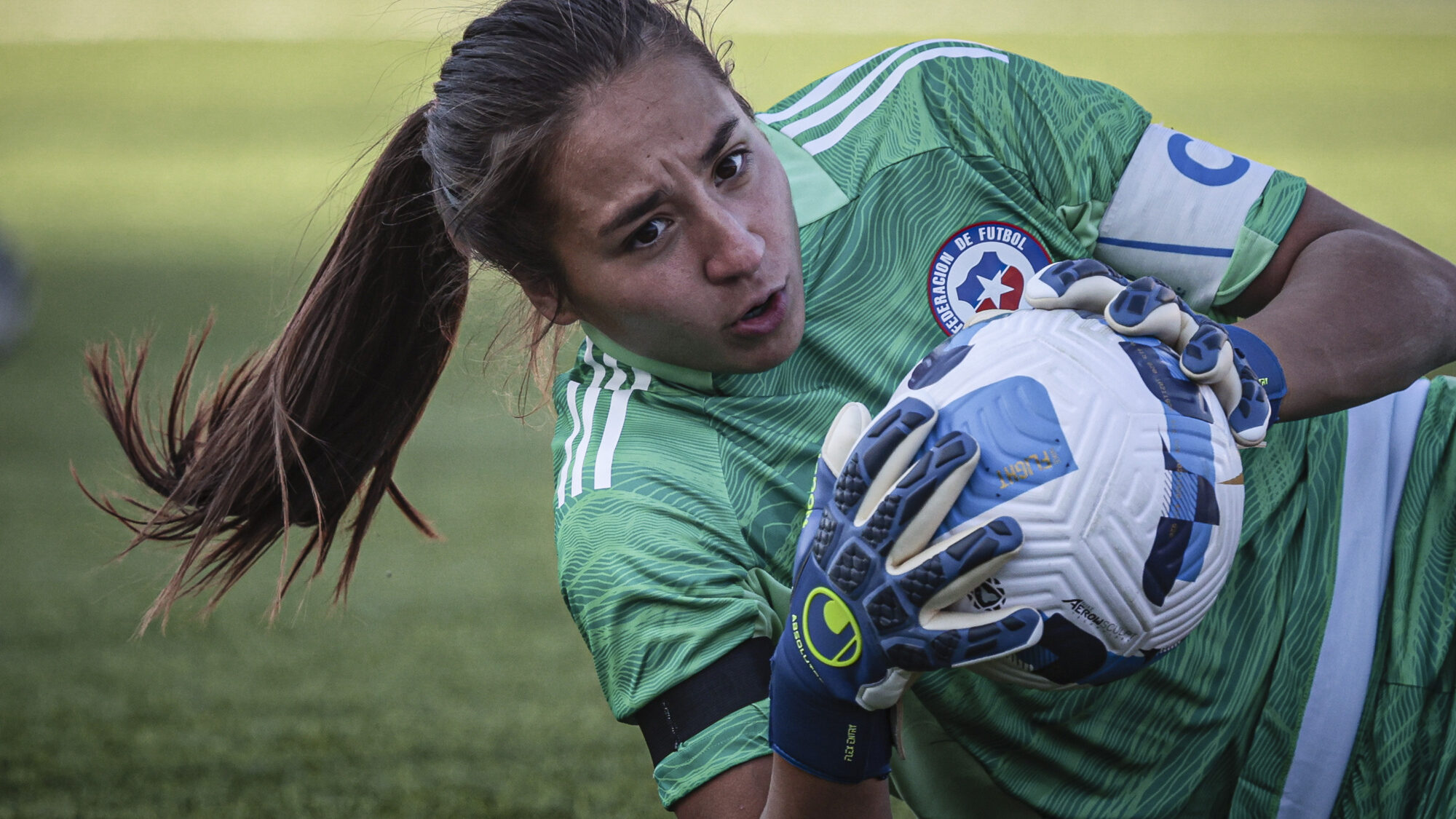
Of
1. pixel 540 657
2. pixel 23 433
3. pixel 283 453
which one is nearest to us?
pixel 283 453

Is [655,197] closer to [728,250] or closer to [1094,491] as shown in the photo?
[728,250]

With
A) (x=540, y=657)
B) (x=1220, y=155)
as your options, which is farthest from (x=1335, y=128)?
(x=1220, y=155)

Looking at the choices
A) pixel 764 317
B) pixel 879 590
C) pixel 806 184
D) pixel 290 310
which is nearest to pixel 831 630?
pixel 879 590

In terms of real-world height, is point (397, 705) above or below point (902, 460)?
below

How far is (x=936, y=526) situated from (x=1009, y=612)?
0.09 metres

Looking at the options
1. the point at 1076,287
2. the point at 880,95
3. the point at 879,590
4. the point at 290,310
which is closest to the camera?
the point at 879,590

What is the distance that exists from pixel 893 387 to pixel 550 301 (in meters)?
0.40

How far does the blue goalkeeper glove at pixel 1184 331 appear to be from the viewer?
1113mm

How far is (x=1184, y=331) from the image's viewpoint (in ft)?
3.71

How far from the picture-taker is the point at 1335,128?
6340mm

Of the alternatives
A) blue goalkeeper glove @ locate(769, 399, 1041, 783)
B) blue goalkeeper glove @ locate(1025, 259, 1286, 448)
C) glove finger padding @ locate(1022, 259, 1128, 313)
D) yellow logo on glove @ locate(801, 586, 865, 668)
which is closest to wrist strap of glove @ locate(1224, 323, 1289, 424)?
blue goalkeeper glove @ locate(1025, 259, 1286, 448)

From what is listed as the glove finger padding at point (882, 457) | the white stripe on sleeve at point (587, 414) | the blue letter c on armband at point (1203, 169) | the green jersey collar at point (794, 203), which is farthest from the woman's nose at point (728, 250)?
the blue letter c on armband at point (1203, 169)

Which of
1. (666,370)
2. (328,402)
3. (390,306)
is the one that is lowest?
(328,402)

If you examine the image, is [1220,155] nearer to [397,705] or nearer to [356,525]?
[356,525]
